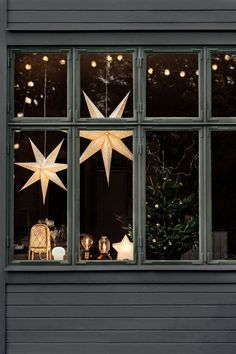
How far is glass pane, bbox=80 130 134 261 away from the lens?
8.33 m

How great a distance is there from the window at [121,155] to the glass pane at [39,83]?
14mm

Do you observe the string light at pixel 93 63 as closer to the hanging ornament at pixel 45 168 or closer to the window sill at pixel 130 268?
the hanging ornament at pixel 45 168

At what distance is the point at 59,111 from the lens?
839cm

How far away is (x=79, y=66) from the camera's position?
8383 mm

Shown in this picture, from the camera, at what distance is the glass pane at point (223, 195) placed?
830cm

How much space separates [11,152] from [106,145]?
1.28 metres

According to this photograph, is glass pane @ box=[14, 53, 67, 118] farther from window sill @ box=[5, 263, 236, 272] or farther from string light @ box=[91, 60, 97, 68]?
window sill @ box=[5, 263, 236, 272]
